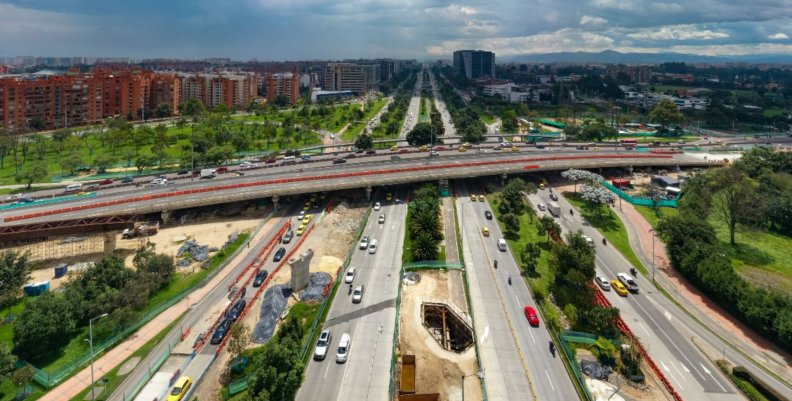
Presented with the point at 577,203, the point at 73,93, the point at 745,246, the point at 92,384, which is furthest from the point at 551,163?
the point at 73,93

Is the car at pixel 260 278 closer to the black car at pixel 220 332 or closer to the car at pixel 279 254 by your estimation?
the car at pixel 279 254

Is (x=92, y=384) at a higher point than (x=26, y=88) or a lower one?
lower

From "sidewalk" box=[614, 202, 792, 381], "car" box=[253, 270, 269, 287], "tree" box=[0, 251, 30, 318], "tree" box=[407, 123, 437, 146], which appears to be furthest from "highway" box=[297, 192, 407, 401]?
"tree" box=[407, 123, 437, 146]

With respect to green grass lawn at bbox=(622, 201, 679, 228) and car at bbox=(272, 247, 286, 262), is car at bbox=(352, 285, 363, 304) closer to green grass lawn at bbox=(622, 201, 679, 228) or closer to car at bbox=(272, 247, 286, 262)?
car at bbox=(272, 247, 286, 262)

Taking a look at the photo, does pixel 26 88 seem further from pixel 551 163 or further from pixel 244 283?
pixel 551 163

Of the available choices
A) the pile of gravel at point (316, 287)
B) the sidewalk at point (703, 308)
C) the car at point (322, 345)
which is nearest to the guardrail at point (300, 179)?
the sidewalk at point (703, 308)
